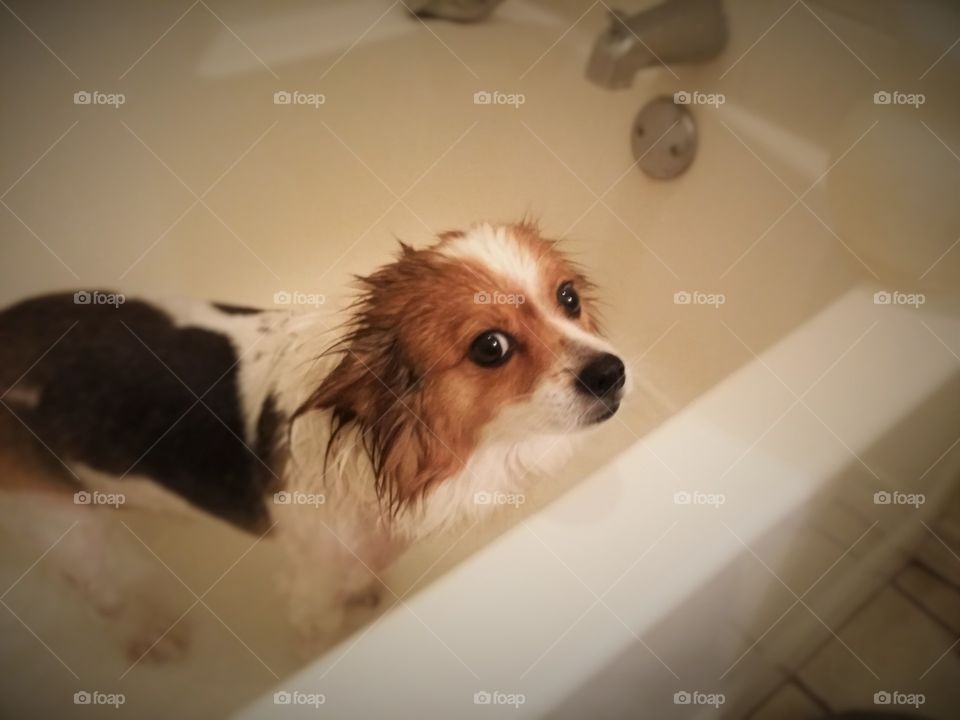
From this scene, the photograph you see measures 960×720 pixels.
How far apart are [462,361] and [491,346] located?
46 mm

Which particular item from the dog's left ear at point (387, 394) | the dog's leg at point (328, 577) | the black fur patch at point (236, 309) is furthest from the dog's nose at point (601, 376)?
the black fur patch at point (236, 309)

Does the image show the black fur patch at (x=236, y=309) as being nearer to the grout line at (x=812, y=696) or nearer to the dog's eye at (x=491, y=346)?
the dog's eye at (x=491, y=346)

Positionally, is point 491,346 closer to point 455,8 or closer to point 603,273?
point 603,273

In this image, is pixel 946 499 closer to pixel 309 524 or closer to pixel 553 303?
pixel 553 303

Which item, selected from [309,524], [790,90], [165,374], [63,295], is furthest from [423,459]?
[790,90]

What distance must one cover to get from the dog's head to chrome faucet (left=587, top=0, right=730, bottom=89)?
1.10 feet

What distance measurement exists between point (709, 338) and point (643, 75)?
47cm

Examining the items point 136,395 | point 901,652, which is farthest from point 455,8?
point 901,652

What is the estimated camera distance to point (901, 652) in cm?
115

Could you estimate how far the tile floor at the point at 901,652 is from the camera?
1146 millimetres

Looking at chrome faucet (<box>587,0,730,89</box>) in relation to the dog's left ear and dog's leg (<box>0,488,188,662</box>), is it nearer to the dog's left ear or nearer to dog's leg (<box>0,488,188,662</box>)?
the dog's left ear

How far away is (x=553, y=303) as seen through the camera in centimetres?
92

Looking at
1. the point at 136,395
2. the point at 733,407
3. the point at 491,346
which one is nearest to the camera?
the point at 491,346

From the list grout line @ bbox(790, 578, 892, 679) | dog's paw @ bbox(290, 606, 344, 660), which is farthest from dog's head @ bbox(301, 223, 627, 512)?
grout line @ bbox(790, 578, 892, 679)
